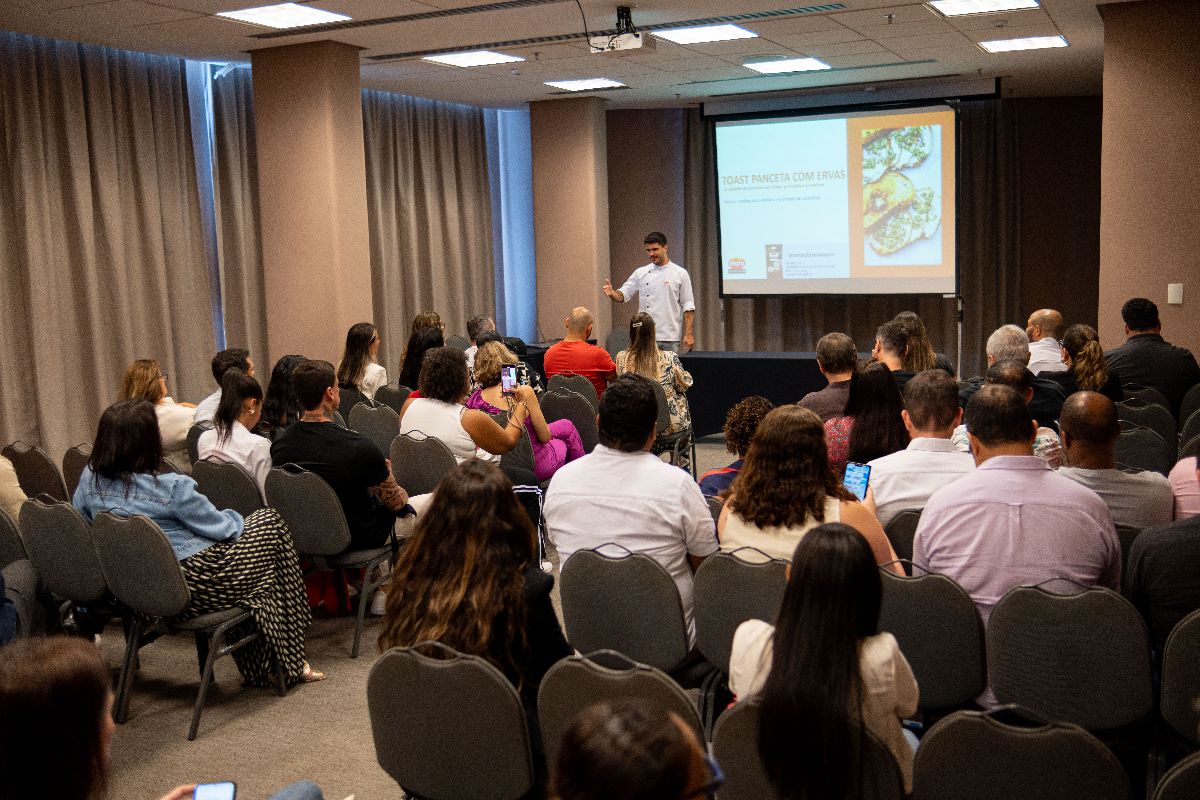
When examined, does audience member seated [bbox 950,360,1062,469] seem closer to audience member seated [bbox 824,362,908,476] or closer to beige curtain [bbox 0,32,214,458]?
audience member seated [bbox 824,362,908,476]

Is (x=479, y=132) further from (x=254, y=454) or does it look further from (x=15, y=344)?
(x=254, y=454)

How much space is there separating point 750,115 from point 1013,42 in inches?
134

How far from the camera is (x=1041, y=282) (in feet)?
40.9

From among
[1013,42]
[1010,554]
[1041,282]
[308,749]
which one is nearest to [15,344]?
[308,749]


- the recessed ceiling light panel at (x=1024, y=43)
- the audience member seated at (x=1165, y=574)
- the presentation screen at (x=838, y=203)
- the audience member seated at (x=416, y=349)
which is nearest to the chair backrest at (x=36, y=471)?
the audience member seated at (x=416, y=349)

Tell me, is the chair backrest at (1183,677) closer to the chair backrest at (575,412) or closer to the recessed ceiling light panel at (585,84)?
the chair backrest at (575,412)

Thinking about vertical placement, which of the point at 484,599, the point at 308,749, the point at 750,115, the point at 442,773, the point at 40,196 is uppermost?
the point at 750,115

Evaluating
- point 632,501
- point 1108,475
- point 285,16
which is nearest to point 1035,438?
point 1108,475

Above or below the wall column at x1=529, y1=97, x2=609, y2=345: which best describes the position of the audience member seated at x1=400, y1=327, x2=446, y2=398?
below

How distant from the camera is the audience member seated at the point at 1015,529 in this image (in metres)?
2.93

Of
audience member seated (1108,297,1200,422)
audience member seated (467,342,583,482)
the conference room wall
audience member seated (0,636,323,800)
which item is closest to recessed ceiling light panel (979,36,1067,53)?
the conference room wall

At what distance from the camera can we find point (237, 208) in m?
9.32

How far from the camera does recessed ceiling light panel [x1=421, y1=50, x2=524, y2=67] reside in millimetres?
8477

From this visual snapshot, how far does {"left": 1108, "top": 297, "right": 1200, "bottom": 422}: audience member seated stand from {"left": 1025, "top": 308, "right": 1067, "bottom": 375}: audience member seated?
0.32m
